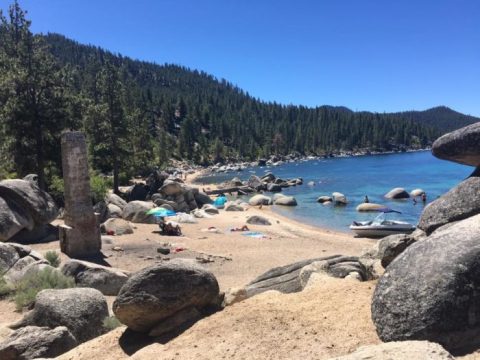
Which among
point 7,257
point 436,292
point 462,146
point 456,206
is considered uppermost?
point 462,146

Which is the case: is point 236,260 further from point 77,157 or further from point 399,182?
point 399,182

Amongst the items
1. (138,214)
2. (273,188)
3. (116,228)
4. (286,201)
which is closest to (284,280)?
(116,228)

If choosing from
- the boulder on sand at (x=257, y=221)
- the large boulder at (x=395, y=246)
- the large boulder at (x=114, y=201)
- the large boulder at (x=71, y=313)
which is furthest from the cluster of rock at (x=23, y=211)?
the boulder on sand at (x=257, y=221)

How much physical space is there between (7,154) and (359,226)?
21.7 m

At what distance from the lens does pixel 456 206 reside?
7.05 m

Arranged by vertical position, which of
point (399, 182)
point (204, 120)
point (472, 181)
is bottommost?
point (399, 182)

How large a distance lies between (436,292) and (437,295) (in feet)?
0.12

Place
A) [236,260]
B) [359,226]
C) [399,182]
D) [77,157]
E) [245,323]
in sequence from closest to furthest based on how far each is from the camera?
1. [245,323]
2. [77,157]
3. [236,260]
4. [359,226]
5. [399,182]

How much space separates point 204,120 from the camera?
152375 mm

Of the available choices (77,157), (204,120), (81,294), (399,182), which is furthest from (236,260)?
(204,120)

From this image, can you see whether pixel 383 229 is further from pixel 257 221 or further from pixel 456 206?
pixel 456 206

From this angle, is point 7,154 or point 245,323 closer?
point 245,323

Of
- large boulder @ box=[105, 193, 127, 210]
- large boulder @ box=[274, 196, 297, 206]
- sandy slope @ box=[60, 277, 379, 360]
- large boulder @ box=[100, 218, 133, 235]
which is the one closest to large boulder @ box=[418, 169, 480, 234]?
sandy slope @ box=[60, 277, 379, 360]

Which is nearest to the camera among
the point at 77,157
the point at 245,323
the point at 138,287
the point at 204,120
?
the point at 245,323
